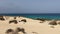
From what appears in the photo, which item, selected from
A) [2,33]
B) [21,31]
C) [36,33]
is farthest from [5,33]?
[36,33]

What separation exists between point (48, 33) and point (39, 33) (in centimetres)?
52

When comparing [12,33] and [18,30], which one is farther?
[18,30]

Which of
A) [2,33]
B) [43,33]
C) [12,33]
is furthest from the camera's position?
[43,33]

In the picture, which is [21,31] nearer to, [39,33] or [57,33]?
[39,33]

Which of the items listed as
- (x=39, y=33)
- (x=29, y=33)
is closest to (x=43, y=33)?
(x=39, y=33)

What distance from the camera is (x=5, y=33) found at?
31.0 ft

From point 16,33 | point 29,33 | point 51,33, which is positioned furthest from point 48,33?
point 16,33

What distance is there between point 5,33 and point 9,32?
0.33 meters

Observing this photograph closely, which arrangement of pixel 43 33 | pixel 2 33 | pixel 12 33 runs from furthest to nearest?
pixel 43 33 < pixel 2 33 < pixel 12 33

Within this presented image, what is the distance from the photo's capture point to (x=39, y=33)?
33.1 ft

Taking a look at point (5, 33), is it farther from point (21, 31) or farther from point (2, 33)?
point (21, 31)

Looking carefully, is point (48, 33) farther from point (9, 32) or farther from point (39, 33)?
point (9, 32)

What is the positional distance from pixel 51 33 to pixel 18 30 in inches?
75.9

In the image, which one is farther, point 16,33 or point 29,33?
point 29,33
